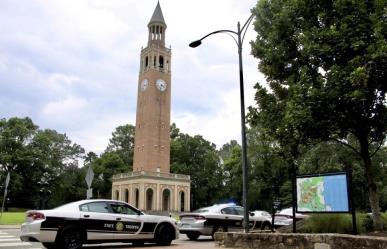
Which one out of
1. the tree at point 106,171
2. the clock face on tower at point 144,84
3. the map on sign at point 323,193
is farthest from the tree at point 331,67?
the tree at point 106,171

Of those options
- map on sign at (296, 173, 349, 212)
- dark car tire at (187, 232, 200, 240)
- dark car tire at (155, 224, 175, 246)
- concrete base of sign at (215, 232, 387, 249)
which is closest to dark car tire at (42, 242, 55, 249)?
dark car tire at (155, 224, 175, 246)

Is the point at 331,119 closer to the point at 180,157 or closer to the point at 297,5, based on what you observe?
the point at 297,5

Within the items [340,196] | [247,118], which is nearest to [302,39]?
[247,118]

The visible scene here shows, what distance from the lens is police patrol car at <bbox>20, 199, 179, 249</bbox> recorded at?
1059 cm

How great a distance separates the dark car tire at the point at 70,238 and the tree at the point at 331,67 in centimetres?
681

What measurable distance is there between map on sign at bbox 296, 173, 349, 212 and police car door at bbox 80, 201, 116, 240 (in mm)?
5543

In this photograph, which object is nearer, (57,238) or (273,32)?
(57,238)

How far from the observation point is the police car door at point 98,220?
11.3m

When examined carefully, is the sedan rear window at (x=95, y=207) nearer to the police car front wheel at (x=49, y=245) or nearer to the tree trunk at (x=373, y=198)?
the police car front wheel at (x=49, y=245)

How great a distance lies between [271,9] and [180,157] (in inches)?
2364

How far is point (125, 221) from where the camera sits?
1213 centimetres

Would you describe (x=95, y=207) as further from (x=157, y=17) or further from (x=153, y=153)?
(x=157, y=17)

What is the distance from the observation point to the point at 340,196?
425 inches

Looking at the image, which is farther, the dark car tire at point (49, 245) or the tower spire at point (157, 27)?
the tower spire at point (157, 27)
